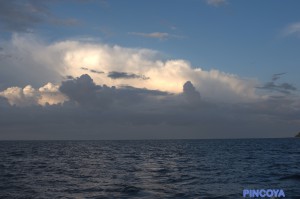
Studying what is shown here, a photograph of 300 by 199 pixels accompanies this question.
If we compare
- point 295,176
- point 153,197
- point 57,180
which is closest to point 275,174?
point 295,176

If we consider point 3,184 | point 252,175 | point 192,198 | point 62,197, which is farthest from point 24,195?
point 252,175

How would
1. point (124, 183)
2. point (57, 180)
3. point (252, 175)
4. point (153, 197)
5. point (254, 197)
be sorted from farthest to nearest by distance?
point (252, 175) → point (57, 180) → point (124, 183) → point (153, 197) → point (254, 197)

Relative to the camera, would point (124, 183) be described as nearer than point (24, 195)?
No

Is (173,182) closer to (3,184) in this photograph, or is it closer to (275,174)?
(275,174)

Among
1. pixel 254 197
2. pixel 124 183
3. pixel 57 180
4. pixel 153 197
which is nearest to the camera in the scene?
pixel 254 197

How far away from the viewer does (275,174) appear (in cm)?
3903

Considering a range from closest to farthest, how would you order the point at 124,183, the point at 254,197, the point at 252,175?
the point at 254,197 → the point at 124,183 → the point at 252,175

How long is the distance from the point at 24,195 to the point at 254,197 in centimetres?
1734

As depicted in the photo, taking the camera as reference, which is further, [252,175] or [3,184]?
[252,175]

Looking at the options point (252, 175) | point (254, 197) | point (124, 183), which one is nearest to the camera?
point (254, 197)

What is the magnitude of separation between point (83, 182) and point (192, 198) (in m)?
13.0

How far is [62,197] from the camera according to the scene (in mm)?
26719

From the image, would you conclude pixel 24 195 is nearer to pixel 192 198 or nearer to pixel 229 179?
pixel 192 198

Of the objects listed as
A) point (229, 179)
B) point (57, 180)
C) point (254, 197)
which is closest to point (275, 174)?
point (229, 179)
